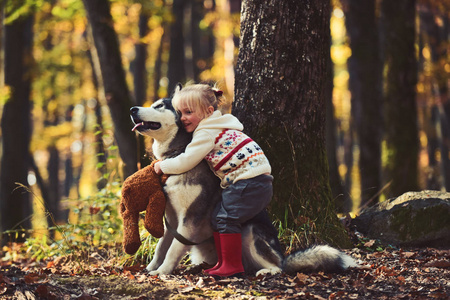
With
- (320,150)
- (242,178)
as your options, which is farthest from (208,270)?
(320,150)

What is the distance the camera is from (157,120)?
458 centimetres

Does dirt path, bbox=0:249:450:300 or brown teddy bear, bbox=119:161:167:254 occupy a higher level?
brown teddy bear, bbox=119:161:167:254

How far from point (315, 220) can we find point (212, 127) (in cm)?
168

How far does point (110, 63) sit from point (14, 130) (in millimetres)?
4029

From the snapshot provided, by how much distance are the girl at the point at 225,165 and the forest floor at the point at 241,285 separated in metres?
0.31

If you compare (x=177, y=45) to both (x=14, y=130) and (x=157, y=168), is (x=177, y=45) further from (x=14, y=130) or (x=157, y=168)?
(x=157, y=168)

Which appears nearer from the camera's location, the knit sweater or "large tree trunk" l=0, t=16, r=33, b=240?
the knit sweater

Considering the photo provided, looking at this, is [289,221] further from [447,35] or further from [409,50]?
[447,35]

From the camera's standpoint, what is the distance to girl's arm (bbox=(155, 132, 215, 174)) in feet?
14.7

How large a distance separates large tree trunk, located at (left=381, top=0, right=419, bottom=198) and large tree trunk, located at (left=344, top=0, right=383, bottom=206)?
2.09 metres

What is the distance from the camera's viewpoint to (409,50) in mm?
10320

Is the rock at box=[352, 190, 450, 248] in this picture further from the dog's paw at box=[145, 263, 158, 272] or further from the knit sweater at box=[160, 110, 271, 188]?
the dog's paw at box=[145, 263, 158, 272]

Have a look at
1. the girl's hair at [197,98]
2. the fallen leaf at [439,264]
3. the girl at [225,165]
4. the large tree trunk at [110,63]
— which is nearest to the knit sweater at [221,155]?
the girl at [225,165]

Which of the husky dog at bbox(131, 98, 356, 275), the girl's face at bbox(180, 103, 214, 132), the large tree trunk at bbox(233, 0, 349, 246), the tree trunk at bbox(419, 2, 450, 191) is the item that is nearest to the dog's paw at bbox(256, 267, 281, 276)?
the husky dog at bbox(131, 98, 356, 275)
